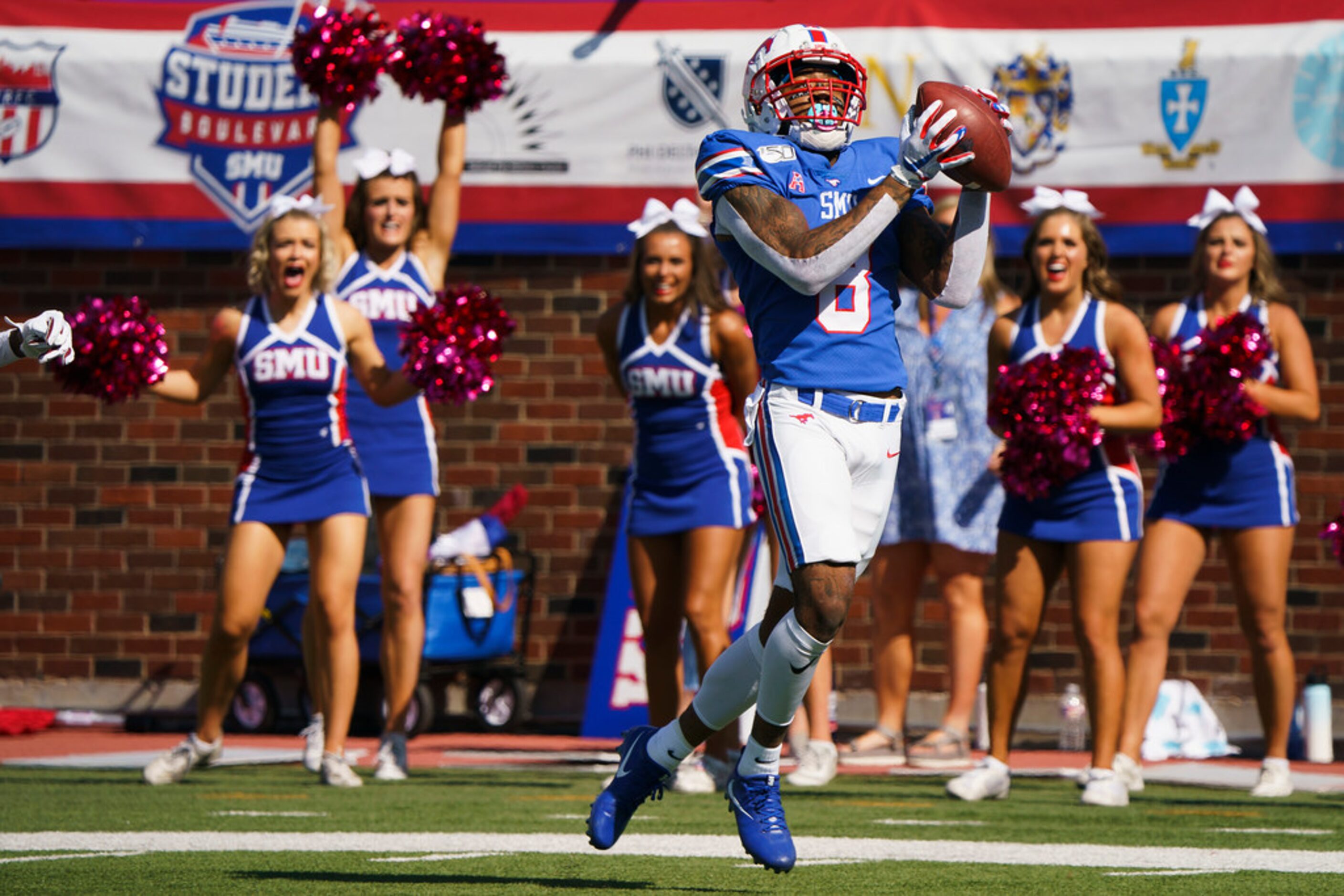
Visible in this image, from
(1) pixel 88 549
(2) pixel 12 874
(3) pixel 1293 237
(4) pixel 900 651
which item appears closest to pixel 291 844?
(2) pixel 12 874

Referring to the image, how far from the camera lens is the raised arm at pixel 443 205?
7.67 meters

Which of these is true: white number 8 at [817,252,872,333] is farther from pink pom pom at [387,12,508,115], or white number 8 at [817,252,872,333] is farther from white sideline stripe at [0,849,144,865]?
pink pom pom at [387,12,508,115]

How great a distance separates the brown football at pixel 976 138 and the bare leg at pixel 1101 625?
2.42 m

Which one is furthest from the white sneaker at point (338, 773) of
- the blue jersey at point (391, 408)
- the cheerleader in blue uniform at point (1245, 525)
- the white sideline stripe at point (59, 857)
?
the cheerleader in blue uniform at point (1245, 525)

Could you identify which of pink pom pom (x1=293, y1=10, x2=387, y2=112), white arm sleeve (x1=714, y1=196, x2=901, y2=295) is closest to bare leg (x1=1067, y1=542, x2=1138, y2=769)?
white arm sleeve (x1=714, y1=196, x2=901, y2=295)

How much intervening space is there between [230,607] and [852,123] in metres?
3.29

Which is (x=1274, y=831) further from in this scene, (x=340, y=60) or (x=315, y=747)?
(x=340, y=60)

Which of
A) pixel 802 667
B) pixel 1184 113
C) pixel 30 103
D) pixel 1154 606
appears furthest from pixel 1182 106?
pixel 802 667

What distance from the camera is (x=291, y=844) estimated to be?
5.26 metres

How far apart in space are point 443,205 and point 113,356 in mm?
1537

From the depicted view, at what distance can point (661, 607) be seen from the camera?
700cm

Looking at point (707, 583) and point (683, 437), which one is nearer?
point (707, 583)

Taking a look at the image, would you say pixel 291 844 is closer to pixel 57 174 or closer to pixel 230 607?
pixel 230 607

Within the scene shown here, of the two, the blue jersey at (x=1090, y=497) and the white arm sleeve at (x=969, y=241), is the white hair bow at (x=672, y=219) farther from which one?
the white arm sleeve at (x=969, y=241)
